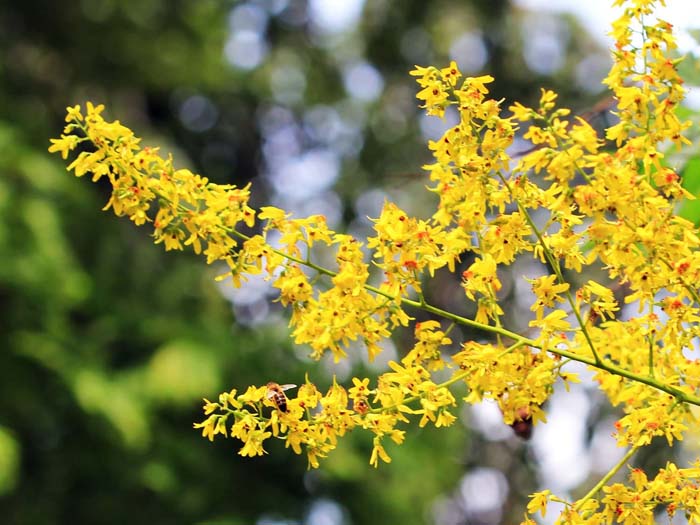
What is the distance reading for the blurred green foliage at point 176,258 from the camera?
6781mm

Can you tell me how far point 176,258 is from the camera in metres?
8.70

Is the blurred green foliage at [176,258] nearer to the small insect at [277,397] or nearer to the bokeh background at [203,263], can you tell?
the bokeh background at [203,263]

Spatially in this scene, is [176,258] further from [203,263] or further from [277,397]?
[277,397]

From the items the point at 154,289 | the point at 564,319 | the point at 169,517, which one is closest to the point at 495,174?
the point at 564,319

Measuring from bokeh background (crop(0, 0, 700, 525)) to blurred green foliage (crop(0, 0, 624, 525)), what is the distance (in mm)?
19

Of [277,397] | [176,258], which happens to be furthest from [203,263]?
[277,397]

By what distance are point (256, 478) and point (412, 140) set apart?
3703 millimetres

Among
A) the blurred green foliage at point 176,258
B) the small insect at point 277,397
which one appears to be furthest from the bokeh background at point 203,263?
the small insect at point 277,397

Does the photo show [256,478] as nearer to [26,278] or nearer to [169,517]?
[169,517]

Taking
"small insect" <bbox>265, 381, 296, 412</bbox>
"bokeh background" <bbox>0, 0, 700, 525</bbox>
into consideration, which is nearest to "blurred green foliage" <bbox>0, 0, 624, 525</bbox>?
"bokeh background" <bbox>0, 0, 700, 525</bbox>

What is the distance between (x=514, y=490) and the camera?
9.38 meters

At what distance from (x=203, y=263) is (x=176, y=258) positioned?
9.5 inches

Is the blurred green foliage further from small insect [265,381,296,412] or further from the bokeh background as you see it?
small insect [265,381,296,412]

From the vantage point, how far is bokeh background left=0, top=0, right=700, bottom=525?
269 inches
